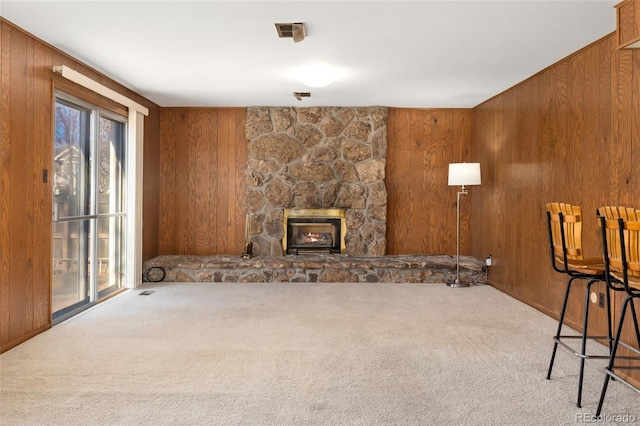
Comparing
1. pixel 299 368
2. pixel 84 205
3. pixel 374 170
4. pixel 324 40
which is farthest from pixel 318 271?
pixel 324 40

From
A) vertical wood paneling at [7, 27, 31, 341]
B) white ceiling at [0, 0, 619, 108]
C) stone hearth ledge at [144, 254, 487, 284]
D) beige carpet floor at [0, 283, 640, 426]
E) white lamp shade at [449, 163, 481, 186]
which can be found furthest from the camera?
stone hearth ledge at [144, 254, 487, 284]

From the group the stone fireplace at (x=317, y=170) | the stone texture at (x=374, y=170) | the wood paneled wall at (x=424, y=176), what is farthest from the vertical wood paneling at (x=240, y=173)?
the wood paneled wall at (x=424, y=176)

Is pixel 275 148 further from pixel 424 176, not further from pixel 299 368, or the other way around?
pixel 299 368

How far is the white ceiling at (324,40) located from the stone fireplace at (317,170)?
39.9 inches

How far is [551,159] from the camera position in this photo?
4258 millimetres

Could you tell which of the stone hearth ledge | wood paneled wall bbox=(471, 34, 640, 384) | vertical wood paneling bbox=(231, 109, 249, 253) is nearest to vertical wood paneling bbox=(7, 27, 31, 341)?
the stone hearth ledge

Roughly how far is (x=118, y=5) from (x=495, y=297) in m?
4.56

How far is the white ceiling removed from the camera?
9.85 ft

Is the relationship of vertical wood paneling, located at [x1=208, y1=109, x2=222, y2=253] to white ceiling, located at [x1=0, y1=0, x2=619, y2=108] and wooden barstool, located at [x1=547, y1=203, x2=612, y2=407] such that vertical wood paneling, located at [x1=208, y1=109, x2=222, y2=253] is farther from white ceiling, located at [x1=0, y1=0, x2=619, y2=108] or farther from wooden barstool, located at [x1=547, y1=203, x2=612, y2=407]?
wooden barstool, located at [x1=547, y1=203, x2=612, y2=407]

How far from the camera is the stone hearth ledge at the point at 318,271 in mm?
5797

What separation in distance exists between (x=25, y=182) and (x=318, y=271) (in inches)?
136

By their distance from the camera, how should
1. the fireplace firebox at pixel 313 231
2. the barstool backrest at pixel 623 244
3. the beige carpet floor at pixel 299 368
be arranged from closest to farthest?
the barstool backrest at pixel 623 244 < the beige carpet floor at pixel 299 368 < the fireplace firebox at pixel 313 231

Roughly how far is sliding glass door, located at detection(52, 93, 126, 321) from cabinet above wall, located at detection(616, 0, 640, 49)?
4.29 meters

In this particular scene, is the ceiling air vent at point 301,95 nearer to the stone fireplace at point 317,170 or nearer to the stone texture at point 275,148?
the stone fireplace at point 317,170
